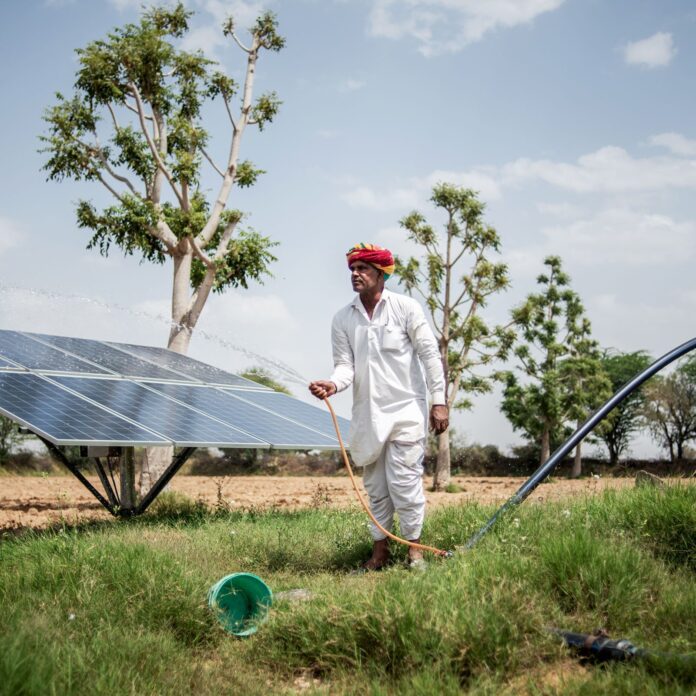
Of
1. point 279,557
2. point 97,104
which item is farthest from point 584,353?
point 279,557

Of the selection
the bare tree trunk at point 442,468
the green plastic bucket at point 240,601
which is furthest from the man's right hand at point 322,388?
the bare tree trunk at point 442,468

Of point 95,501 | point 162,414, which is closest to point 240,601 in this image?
point 162,414

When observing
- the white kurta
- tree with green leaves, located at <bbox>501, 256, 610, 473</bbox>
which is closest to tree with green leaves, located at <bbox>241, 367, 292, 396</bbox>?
tree with green leaves, located at <bbox>501, 256, 610, 473</bbox>

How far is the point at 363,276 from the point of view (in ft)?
18.0

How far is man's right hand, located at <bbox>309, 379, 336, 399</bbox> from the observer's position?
5.12m

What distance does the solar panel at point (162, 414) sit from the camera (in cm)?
698

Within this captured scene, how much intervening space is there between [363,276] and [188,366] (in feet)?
19.6

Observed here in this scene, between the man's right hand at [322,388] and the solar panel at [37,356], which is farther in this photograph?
the solar panel at [37,356]

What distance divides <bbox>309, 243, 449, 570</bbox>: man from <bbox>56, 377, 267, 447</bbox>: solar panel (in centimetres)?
183

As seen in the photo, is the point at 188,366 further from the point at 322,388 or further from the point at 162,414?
the point at 322,388

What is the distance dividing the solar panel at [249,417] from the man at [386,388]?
2086 millimetres

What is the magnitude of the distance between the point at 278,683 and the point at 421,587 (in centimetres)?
78

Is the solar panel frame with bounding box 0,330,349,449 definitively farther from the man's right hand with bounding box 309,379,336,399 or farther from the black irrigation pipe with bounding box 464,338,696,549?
the black irrigation pipe with bounding box 464,338,696,549

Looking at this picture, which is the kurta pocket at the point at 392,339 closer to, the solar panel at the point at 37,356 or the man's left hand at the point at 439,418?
the man's left hand at the point at 439,418
